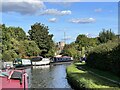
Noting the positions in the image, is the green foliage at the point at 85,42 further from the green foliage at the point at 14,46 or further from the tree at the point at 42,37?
the green foliage at the point at 14,46

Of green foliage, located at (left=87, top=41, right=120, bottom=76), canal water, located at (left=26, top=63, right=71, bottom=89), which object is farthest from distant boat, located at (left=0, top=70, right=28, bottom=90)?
canal water, located at (left=26, top=63, right=71, bottom=89)

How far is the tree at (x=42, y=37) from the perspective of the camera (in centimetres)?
10469

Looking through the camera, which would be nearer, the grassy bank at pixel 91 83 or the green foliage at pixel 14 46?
the grassy bank at pixel 91 83

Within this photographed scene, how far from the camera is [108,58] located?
3559 centimetres

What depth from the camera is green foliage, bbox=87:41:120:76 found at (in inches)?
1242

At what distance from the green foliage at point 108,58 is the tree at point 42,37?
54.6 meters

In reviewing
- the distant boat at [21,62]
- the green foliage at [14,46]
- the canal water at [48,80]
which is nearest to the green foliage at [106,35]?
the green foliage at [14,46]

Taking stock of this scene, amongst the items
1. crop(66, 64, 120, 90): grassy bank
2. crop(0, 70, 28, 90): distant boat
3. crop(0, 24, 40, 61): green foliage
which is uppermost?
crop(0, 24, 40, 61): green foliage

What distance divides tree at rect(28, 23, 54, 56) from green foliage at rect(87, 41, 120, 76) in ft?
179

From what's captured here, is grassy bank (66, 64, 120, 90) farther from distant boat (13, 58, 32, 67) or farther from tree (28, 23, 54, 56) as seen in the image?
tree (28, 23, 54, 56)

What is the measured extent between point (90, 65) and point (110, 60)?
16.0 metres

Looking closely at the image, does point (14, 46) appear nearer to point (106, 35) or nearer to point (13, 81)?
point (106, 35)

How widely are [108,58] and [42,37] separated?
72623mm

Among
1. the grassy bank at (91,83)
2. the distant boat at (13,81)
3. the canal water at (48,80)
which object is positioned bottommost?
the canal water at (48,80)
